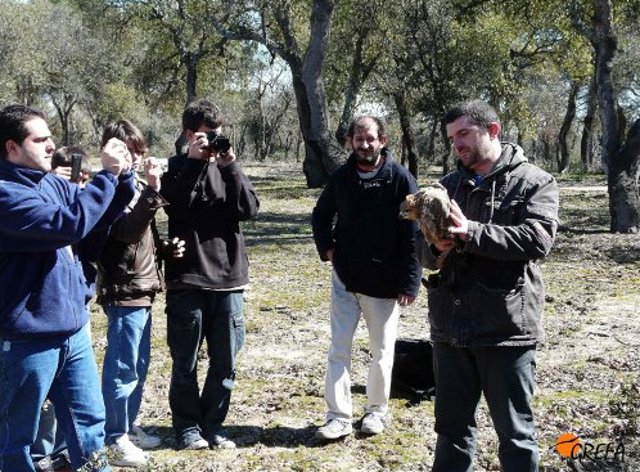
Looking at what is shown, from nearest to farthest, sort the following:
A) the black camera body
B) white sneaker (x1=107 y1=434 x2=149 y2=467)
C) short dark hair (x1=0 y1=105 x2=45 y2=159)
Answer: short dark hair (x1=0 y1=105 x2=45 y2=159), white sneaker (x1=107 y1=434 x2=149 y2=467), the black camera body

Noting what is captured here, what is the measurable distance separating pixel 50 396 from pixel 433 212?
6.25 feet

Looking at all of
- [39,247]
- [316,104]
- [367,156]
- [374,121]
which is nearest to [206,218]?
[367,156]

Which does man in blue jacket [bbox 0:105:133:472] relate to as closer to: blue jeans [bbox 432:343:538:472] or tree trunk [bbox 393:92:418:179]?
blue jeans [bbox 432:343:538:472]

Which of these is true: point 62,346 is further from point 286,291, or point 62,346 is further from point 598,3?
point 598,3

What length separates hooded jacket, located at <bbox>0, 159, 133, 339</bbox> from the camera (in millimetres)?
3328

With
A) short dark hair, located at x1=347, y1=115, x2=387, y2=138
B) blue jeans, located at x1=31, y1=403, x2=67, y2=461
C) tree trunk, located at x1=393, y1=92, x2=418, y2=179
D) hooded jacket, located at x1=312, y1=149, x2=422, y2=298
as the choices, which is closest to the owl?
hooded jacket, located at x1=312, y1=149, x2=422, y2=298

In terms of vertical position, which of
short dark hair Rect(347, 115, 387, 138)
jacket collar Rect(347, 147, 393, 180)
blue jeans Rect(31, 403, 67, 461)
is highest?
short dark hair Rect(347, 115, 387, 138)

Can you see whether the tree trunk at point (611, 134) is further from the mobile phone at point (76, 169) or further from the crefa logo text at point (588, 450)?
the mobile phone at point (76, 169)

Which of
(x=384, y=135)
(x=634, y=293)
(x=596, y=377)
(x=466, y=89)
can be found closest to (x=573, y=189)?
(x=466, y=89)

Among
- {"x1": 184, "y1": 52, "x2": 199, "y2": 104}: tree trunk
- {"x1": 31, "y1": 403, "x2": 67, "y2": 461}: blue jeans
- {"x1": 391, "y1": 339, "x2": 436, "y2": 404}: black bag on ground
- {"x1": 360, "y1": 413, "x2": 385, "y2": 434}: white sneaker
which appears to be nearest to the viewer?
{"x1": 31, "y1": 403, "x2": 67, "y2": 461}: blue jeans

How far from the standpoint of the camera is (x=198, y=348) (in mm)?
4680

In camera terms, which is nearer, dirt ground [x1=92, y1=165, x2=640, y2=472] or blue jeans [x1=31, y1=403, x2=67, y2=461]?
blue jeans [x1=31, y1=403, x2=67, y2=461]

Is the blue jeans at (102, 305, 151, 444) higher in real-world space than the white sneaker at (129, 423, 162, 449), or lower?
higher

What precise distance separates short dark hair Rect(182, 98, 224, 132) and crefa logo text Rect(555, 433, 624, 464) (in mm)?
2552
